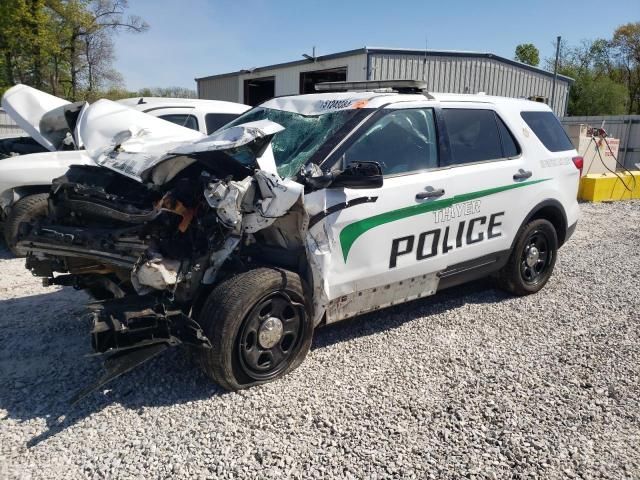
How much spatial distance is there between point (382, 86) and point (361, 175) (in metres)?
1.78

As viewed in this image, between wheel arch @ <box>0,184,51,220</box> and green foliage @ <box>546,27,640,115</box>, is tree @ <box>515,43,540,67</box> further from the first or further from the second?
wheel arch @ <box>0,184,51,220</box>

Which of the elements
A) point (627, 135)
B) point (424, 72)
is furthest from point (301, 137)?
point (627, 135)

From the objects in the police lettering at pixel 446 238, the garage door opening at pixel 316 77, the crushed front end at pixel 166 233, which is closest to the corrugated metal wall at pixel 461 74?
the garage door opening at pixel 316 77

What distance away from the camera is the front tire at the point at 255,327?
3168 mm

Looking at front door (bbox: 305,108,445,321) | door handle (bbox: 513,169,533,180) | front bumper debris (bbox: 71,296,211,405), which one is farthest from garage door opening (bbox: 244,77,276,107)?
front bumper debris (bbox: 71,296,211,405)

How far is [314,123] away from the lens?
159 inches

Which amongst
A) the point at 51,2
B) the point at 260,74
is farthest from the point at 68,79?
the point at 260,74

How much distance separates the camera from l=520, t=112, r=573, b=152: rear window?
17.2ft

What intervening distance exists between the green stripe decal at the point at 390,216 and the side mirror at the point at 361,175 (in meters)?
0.33

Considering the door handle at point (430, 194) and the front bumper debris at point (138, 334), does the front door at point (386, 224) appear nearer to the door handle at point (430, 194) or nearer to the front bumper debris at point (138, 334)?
the door handle at point (430, 194)

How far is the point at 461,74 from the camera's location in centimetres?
1825

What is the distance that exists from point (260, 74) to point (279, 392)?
20.7m

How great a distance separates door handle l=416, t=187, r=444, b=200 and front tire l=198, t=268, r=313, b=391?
1182mm

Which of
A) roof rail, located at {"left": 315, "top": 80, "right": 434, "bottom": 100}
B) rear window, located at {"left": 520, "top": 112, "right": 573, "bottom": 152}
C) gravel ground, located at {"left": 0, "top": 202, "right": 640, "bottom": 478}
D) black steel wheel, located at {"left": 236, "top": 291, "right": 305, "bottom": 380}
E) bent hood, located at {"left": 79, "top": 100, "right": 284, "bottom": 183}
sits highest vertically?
roof rail, located at {"left": 315, "top": 80, "right": 434, "bottom": 100}
